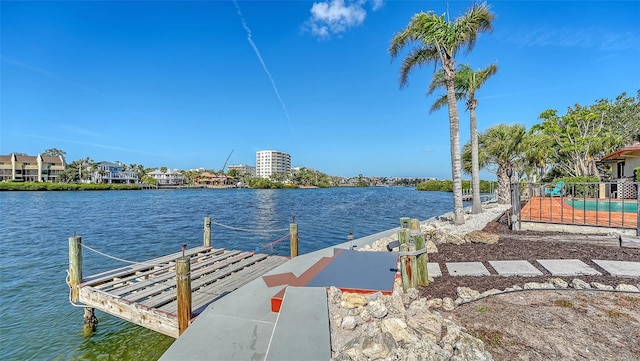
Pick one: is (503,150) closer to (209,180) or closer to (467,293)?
(467,293)

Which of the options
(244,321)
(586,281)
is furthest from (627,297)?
(244,321)

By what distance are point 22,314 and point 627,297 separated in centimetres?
1216

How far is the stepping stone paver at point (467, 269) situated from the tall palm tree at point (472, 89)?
10509mm

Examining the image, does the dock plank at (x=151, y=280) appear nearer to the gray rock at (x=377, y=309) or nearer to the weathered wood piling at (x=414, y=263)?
the gray rock at (x=377, y=309)

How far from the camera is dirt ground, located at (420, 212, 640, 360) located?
2797 mm

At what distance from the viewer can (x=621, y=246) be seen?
22.2ft

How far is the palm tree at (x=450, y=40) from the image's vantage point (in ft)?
36.5

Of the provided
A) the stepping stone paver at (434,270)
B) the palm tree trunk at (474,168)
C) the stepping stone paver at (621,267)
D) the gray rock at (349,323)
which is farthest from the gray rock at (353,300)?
the palm tree trunk at (474,168)

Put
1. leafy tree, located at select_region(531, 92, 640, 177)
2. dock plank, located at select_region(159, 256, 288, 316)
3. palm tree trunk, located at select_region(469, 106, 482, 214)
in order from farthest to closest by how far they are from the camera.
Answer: leafy tree, located at select_region(531, 92, 640, 177), palm tree trunk, located at select_region(469, 106, 482, 214), dock plank, located at select_region(159, 256, 288, 316)

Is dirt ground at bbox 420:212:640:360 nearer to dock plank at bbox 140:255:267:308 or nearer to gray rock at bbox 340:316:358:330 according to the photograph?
gray rock at bbox 340:316:358:330

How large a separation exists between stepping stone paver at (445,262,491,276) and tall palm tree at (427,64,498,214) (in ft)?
34.5

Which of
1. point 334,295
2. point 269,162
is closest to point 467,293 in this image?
point 334,295

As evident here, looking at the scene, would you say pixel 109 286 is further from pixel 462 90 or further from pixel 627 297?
pixel 462 90

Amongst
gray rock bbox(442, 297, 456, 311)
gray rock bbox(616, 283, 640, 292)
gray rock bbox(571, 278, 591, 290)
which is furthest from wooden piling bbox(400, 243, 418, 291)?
gray rock bbox(616, 283, 640, 292)
